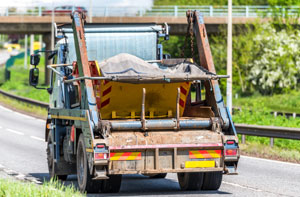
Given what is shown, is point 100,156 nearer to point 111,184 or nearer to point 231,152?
point 111,184

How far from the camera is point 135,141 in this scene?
1192 cm

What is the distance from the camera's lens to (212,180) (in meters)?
12.9

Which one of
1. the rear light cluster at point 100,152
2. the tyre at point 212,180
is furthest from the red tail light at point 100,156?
the tyre at point 212,180

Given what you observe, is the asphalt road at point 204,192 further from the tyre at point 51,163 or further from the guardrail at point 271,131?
the guardrail at point 271,131

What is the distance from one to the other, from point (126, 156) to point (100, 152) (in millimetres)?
477

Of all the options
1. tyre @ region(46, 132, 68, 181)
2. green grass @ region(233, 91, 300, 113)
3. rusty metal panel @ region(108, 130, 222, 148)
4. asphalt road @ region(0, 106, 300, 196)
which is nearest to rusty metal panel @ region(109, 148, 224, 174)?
rusty metal panel @ region(108, 130, 222, 148)

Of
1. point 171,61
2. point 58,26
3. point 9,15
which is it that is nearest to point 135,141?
point 171,61

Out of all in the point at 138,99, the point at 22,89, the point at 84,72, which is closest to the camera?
the point at 84,72

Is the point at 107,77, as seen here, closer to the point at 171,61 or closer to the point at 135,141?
the point at 135,141

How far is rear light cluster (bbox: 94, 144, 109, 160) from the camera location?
1152 cm

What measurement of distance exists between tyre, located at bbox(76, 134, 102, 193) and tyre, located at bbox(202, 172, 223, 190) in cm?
177

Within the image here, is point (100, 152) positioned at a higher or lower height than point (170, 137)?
lower

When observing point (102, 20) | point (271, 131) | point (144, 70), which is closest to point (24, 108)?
point (102, 20)

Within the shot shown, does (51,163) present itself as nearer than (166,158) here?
No
